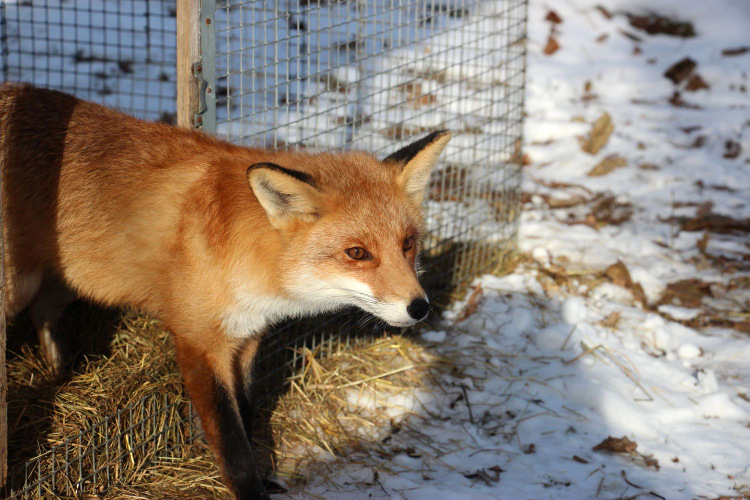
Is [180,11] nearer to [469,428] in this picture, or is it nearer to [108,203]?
[108,203]

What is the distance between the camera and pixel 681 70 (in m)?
7.45

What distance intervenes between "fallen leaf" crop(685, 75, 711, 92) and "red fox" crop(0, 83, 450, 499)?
5.64 m

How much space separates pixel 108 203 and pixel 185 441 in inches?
46.2

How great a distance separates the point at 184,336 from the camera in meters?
2.71

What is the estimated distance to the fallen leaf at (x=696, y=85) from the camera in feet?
24.1

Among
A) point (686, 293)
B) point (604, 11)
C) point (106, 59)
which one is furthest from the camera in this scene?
point (604, 11)

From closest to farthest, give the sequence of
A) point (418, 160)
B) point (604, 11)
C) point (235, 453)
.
Answer: point (235, 453)
point (418, 160)
point (604, 11)

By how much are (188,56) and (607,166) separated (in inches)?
176

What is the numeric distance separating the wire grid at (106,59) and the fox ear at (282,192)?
333 centimetres

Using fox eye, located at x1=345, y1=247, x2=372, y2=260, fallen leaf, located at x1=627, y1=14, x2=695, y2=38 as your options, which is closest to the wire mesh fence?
fox eye, located at x1=345, y1=247, x2=372, y2=260

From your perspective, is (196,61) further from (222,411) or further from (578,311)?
(578,311)

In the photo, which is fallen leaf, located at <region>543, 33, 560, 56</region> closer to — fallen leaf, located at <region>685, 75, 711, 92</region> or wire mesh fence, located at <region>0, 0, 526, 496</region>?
wire mesh fence, located at <region>0, 0, 526, 496</region>

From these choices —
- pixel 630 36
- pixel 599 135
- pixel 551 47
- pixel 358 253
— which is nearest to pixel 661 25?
pixel 630 36

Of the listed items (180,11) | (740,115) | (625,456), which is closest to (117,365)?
(180,11)
